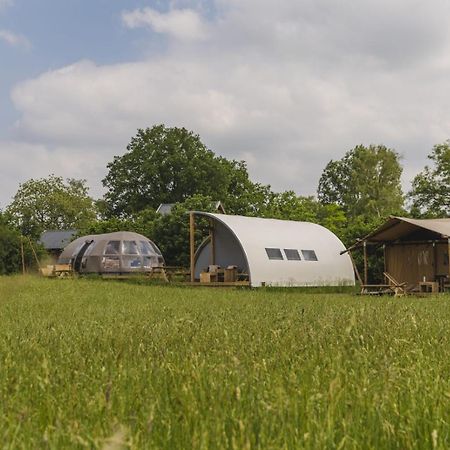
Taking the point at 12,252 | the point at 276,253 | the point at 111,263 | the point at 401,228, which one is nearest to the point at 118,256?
the point at 111,263

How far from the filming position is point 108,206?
80062mm

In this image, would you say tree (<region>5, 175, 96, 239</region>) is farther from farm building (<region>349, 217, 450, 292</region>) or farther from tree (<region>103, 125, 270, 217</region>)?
farm building (<region>349, 217, 450, 292</region>)

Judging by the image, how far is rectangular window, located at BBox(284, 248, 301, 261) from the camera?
112ft

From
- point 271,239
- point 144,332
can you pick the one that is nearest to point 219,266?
point 271,239

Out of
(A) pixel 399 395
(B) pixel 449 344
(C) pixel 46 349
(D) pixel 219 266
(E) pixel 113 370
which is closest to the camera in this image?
(A) pixel 399 395

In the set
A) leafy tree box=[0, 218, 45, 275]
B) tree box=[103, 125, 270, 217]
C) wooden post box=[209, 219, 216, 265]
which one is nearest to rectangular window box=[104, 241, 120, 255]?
wooden post box=[209, 219, 216, 265]

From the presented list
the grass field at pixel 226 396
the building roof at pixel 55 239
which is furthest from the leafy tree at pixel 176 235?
the grass field at pixel 226 396

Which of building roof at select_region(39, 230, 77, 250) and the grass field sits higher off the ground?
building roof at select_region(39, 230, 77, 250)

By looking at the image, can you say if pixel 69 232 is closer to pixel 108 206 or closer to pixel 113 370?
pixel 108 206

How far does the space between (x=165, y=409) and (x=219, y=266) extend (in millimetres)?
34276

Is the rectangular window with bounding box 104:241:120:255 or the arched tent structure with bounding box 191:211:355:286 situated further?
the rectangular window with bounding box 104:241:120:255

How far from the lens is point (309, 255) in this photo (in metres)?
35.4

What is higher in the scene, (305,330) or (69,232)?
(69,232)

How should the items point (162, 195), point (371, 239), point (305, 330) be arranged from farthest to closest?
1. point (162, 195)
2. point (371, 239)
3. point (305, 330)
